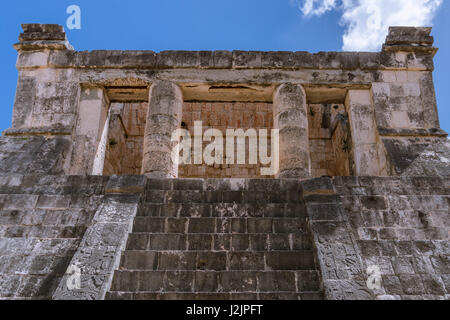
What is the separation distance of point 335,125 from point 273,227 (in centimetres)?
873

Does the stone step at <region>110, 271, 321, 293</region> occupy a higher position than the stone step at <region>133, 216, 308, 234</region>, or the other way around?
the stone step at <region>133, 216, 308, 234</region>

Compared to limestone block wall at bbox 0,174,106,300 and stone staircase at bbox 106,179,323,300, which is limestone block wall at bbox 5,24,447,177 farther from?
stone staircase at bbox 106,179,323,300

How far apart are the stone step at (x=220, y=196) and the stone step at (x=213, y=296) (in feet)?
7.48

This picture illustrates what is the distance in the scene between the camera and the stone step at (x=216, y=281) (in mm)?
5336

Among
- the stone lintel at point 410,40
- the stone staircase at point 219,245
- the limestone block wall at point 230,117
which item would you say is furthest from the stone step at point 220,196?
the limestone block wall at point 230,117

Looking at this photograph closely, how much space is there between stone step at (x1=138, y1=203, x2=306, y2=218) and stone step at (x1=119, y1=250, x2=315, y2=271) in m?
1.04

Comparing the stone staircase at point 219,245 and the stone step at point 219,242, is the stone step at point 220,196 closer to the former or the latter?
the stone staircase at point 219,245

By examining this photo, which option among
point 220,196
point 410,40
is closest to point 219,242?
point 220,196

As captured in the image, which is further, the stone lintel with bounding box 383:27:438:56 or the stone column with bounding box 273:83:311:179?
the stone lintel with bounding box 383:27:438:56

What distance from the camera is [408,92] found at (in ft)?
35.6

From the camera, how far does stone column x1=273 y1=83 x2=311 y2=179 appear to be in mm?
9648

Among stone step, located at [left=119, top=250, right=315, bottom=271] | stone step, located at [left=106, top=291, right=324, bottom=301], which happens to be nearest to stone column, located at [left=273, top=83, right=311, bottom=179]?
→ stone step, located at [left=119, top=250, right=315, bottom=271]
